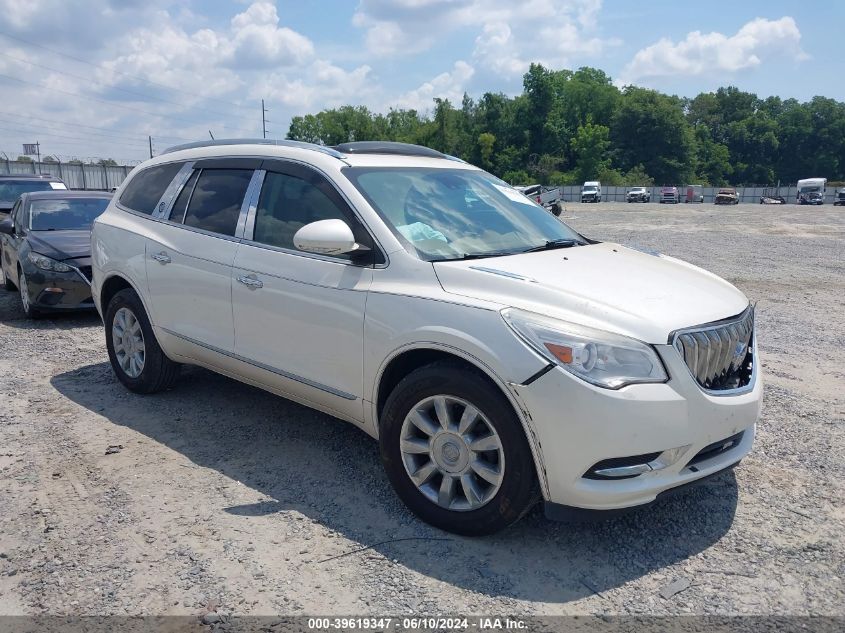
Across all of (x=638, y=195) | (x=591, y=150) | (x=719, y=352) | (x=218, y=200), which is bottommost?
(x=719, y=352)

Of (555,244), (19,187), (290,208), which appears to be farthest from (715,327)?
(19,187)

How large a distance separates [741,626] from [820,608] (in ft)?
1.24

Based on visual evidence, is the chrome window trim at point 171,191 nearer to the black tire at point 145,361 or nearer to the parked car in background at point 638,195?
the black tire at point 145,361

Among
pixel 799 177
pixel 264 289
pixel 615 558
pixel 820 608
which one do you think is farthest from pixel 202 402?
pixel 799 177

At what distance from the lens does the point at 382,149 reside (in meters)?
4.74

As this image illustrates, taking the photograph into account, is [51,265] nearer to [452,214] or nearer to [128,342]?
[128,342]

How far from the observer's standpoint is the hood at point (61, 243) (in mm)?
8547

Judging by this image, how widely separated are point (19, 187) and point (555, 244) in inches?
567

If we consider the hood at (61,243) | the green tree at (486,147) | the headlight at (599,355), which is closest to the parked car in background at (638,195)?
the green tree at (486,147)

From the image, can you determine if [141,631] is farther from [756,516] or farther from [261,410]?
[756,516]

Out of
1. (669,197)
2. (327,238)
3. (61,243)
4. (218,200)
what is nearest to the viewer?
(327,238)

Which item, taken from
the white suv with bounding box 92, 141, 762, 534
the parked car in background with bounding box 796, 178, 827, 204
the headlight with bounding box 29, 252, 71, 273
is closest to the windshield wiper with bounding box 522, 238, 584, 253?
the white suv with bounding box 92, 141, 762, 534

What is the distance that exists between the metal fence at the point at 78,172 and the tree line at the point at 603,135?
4963cm

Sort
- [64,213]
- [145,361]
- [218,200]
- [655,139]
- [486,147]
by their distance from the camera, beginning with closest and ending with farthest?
[218,200], [145,361], [64,213], [486,147], [655,139]
